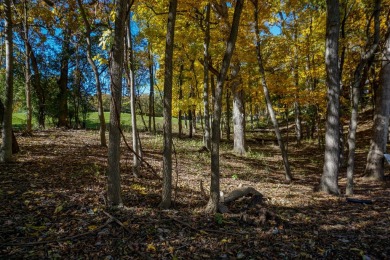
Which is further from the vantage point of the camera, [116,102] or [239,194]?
[239,194]

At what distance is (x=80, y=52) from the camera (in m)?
18.5

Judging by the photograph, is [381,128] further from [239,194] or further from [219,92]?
[219,92]

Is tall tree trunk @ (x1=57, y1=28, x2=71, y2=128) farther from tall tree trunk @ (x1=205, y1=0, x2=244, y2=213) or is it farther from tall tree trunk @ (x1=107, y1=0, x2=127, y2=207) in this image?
tall tree trunk @ (x1=205, y1=0, x2=244, y2=213)

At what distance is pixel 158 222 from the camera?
3787 millimetres

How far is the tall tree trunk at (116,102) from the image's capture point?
358 cm

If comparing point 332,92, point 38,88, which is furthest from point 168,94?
point 38,88

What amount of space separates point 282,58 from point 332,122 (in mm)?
6114

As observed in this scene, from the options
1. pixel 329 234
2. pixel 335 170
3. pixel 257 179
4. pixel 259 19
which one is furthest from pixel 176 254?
pixel 259 19

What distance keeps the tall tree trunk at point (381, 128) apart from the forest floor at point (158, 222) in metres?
2.10

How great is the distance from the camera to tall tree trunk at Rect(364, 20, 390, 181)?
805 centimetres

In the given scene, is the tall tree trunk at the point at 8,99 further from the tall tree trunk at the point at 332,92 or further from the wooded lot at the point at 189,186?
the tall tree trunk at the point at 332,92

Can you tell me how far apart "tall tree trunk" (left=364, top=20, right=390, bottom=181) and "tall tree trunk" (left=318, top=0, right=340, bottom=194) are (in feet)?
9.61

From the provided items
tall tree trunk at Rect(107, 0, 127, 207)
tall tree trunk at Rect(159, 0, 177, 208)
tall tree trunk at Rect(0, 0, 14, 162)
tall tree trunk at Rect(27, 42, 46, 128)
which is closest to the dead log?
tall tree trunk at Rect(159, 0, 177, 208)

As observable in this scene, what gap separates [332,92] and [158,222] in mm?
5389
